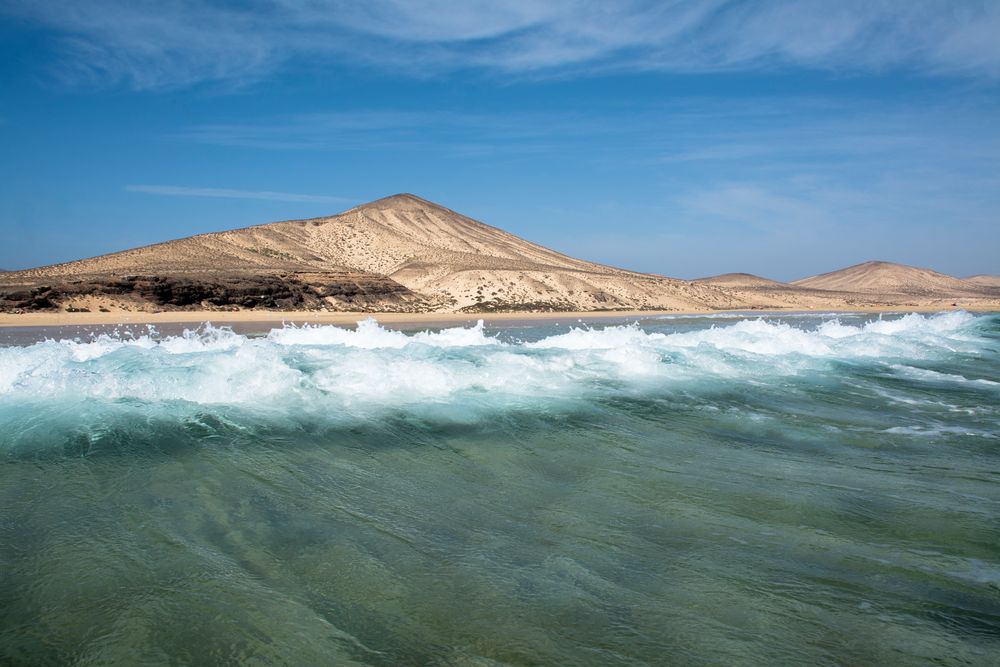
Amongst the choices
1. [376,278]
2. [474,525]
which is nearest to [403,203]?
[376,278]

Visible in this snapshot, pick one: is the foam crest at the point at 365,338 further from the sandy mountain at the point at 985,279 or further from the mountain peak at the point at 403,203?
the sandy mountain at the point at 985,279

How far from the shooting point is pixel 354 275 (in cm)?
4562

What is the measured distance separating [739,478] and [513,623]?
2782mm


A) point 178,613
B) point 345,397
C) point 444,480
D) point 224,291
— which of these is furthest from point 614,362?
point 224,291

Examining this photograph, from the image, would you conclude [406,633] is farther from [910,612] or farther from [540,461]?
[540,461]

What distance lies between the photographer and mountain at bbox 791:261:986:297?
112250 millimetres

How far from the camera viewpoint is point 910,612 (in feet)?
9.98

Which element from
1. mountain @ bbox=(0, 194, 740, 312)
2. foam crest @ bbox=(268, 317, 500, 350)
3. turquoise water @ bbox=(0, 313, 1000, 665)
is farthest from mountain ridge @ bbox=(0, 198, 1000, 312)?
turquoise water @ bbox=(0, 313, 1000, 665)

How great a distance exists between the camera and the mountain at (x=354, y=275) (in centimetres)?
3491

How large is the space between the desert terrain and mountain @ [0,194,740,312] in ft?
0.36

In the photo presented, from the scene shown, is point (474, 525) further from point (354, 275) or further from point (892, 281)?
point (892, 281)

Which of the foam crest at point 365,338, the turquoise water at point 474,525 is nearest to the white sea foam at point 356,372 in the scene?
the turquoise water at point 474,525

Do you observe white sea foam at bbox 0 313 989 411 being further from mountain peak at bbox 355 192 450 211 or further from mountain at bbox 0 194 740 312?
mountain peak at bbox 355 192 450 211

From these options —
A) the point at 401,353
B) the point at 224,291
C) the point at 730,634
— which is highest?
the point at 224,291
